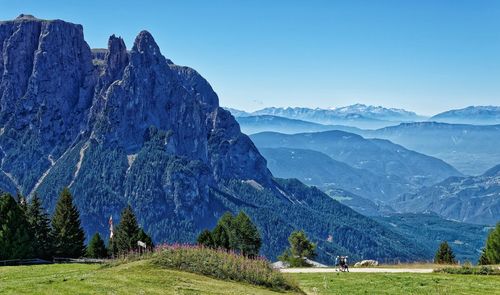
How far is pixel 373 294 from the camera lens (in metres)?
38.0

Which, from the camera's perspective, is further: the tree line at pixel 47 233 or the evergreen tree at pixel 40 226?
the evergreen tree at pixel 40 226

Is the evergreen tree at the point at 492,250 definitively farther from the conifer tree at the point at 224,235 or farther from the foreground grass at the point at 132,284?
the foreground grass at the point at 132,284

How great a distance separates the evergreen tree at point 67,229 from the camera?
84.9 meters

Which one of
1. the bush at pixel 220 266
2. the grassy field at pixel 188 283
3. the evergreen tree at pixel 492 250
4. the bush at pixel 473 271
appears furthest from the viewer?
the evergreen tree at pixel 492 250

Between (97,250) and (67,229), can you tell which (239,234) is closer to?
(97,250)

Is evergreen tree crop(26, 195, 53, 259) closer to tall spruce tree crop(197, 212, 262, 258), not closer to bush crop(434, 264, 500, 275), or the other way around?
tall spruce tree crop(197, 212, 262, 258)

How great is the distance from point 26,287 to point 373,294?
2241cm

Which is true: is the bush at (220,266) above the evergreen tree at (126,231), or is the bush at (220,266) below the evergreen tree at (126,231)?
above

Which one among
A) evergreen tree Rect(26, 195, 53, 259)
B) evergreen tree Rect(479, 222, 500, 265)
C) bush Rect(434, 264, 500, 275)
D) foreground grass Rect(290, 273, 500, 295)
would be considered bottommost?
evergreen tree Rect(479, 222, 500, 265)

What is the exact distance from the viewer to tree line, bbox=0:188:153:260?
6719 centimetres

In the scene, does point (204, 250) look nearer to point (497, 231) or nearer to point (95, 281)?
point (95, 281)

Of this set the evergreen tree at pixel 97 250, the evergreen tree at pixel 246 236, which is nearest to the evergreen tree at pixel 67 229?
the evergreen tree at pixel 97 250

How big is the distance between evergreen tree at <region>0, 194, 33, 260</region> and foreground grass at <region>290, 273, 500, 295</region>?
3701 cm

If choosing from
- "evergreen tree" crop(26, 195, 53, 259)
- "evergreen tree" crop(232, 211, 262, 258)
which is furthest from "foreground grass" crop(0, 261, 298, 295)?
"evergreen tree" crop(232, 211, 262, 258)
